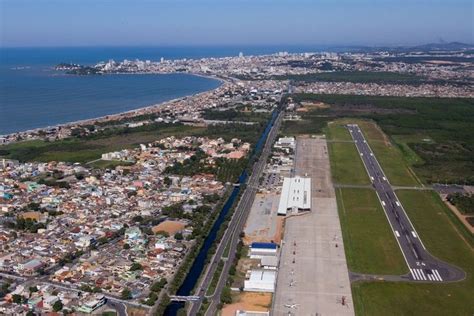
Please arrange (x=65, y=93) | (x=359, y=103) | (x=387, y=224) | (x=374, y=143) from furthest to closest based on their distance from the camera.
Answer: (x=65, y=93), (x=359, y=103), (x=374, y=143), (x=387, y=224)

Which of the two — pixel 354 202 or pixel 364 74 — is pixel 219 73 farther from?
pixel 354 202

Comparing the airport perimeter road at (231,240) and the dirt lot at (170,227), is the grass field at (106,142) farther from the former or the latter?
the dirt lot at (170,227)

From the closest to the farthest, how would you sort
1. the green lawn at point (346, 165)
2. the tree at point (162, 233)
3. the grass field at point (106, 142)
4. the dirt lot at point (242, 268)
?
the dirt lot at point (242, 268), the tree at point (162, 233), the green lawn at point (346, 165), the grass field at point (106, 142)

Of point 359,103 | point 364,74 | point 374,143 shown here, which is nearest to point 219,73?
point 364,74

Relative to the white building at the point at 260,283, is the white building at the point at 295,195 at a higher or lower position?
higher

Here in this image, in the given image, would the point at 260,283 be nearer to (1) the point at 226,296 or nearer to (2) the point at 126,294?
(1) the point at 226,296

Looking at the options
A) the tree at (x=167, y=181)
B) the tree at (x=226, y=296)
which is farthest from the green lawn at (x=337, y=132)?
the tree at (x=226, y=296)
